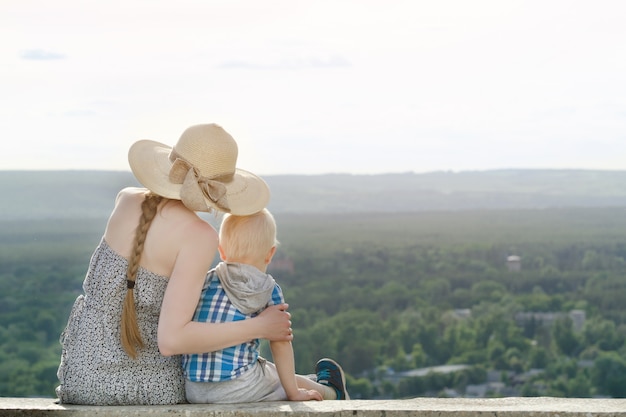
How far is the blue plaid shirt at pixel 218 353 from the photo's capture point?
3246 mm

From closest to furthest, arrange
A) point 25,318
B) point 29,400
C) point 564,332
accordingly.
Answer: point 29,400, point 25,318, point 564,332

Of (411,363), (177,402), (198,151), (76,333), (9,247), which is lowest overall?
(411,363)

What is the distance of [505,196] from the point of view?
351ft

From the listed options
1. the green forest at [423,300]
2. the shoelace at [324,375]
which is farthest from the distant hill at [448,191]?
the shoelace at [324,375]

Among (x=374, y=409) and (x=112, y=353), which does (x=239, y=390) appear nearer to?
(x=112, y=353)

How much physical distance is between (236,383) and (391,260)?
83.4 metres

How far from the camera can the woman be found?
316 centimetres

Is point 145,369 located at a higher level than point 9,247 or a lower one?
higher

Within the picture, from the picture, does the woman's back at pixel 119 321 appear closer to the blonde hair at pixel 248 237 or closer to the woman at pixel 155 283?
the woman at pixel 155 283

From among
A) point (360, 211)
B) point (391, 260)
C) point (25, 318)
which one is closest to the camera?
point (25, 318)

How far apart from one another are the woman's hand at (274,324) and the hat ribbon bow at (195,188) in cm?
33

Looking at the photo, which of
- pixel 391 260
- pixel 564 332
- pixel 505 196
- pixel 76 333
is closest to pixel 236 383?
pixel 76 333

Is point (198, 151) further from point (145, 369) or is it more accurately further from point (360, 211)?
point (360, 211)

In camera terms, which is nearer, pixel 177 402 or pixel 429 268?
pixel 177 402
